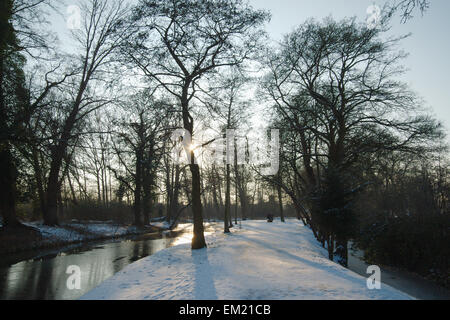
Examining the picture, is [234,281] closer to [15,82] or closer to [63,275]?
[63,275]

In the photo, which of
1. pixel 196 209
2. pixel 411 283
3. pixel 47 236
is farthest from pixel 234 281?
pixel 47 236

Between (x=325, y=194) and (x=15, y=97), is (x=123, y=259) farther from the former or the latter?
(x=325, y=194)

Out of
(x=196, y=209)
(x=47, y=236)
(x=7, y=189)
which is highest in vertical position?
(x=7, y=189)

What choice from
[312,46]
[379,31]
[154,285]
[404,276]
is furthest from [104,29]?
[404,276]

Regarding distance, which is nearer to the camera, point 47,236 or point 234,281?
point 234,281

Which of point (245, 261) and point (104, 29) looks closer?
point (245, 261)

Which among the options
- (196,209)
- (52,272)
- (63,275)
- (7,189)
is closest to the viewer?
(63,275)

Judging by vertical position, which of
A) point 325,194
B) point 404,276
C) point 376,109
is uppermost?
point 376,109

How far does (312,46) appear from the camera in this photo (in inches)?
559

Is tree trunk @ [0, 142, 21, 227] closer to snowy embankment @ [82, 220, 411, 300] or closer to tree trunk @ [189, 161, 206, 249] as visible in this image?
snowy embankment @ [82, 220, 411, 300]

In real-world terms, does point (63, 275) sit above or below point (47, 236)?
below

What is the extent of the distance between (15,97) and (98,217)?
794 inches

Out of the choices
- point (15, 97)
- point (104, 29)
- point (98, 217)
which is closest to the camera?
point (15, 97)

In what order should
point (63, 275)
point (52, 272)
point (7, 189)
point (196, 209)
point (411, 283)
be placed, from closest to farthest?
1. point (63, 275)
2. point (52, 272)
3. point (411, 283)
4. point (196, 209)
5. point (7, 189)
